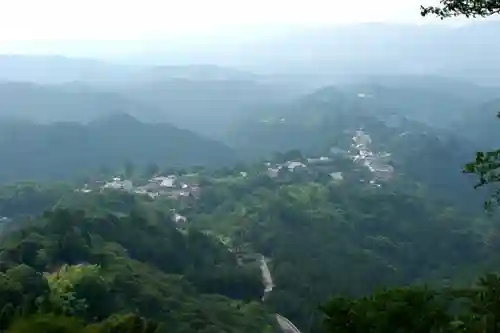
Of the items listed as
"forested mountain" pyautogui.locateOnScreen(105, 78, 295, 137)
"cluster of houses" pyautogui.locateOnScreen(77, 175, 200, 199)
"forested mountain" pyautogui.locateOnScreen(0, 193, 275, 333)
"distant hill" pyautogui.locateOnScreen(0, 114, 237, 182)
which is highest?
"forested mountain" pyautogui.locateOnScreen(0, 193, 275, 333)

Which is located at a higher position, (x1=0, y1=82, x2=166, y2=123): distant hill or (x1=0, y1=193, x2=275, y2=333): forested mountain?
(x1=0, y1=193, x2=275, y2=333): forested mountain

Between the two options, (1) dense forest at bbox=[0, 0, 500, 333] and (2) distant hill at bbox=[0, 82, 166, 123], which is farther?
(2) distant hill at bbox=[0, 82, 166, 123]

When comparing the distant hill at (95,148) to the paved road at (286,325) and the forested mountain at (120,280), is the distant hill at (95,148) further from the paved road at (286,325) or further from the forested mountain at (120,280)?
the paved road at (286,325)

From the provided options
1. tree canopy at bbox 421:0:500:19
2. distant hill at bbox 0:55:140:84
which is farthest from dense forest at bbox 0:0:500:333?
distant hill at bbox 0:55:140:84

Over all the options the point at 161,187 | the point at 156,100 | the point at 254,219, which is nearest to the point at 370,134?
the point at 161,187

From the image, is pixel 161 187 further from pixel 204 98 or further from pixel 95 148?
pixel 204 98

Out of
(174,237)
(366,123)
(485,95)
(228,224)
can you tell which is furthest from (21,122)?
(485,95)

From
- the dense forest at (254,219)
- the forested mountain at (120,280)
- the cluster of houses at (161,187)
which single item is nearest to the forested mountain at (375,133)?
the dense forest at (254,219)

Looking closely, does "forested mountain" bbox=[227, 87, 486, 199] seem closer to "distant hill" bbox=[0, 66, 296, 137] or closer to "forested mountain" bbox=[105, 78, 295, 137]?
"forested mountain" bbox=[105, 78, 295, 137]
